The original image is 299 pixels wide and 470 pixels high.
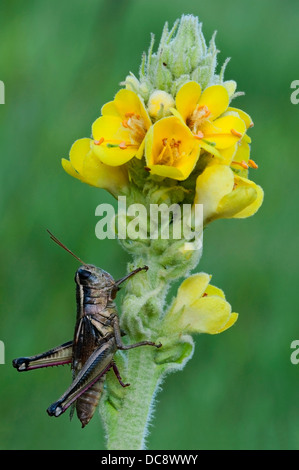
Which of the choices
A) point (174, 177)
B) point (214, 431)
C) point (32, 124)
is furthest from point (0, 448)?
point (174, 177)

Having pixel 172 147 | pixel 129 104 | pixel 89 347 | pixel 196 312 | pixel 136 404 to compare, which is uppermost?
pixel 129 104

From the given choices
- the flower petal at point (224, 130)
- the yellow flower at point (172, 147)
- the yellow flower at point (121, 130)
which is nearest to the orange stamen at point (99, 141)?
the yellow flower at point (121, 130)

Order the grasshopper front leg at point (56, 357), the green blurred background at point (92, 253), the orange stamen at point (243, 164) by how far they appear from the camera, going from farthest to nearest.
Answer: the green blurred background at point (92, 253), the grasshopper front leg at point (56, 357), the orange stamen at point (243, 164)

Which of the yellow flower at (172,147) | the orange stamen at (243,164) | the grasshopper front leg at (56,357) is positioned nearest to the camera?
the yellow flower at (172,147)

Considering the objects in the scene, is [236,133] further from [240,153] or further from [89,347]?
[89,347]

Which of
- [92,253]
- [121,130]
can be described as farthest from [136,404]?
[92,253]

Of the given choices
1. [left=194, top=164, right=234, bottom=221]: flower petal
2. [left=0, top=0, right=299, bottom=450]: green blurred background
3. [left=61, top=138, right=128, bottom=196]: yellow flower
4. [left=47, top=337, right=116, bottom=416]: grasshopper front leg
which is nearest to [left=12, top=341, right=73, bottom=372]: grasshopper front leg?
[left=47, top=337, right=116, bottom=416]: grasshopper front leg

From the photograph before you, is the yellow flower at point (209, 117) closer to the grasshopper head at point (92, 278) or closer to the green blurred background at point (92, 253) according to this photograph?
the grasshopper head at point (92, 278)
